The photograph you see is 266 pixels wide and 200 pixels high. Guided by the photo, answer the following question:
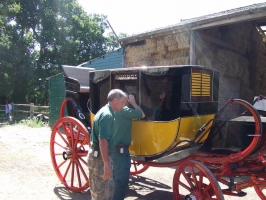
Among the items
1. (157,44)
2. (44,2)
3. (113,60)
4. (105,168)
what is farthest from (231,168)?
(44,2)

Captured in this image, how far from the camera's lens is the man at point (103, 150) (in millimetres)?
2996

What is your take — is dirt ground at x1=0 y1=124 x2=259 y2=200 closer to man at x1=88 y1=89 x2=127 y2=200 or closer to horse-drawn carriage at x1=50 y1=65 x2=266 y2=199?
horse-drawn carriage at x1=50 y1=65 x2=266 y2=199

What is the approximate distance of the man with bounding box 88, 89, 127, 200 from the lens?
2996 millimetres

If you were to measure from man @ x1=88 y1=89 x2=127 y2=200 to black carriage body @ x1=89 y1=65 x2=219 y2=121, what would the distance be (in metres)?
0.60

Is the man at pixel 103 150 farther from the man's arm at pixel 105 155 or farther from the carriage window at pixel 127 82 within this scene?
the carriage window at pixel 127 82

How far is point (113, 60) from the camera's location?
37.5ft

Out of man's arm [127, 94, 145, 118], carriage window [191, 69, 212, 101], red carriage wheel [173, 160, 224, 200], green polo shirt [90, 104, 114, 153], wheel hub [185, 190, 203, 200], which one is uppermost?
carriage window [191, 69, 212, 101]

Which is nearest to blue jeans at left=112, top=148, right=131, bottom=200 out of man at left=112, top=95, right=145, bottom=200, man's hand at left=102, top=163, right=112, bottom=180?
man at left=112, top=95, right=145, bottom=200

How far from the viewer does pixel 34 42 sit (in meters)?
24.2

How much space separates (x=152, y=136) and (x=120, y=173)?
656 millimetres

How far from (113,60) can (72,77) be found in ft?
21.1

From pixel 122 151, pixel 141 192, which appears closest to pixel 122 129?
pixel 122 151

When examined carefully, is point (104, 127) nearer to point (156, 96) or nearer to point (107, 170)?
point (107, 170)

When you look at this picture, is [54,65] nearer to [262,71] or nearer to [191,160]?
[262,71]
